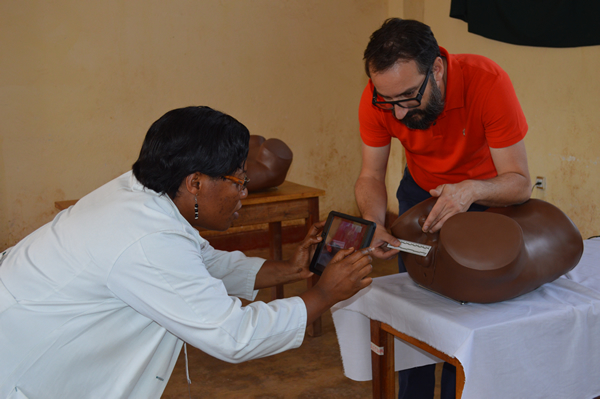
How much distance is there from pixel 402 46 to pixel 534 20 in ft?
7.63

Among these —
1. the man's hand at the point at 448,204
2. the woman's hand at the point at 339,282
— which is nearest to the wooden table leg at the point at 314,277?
the man's hand at the point at 448,204

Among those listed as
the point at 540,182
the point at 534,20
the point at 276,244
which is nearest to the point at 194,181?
the point at 276,244

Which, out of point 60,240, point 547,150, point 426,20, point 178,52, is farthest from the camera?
point 426,20

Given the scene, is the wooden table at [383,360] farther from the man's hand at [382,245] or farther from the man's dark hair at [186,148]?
the man's dark hair at [186,148]

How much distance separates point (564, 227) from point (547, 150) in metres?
2.35

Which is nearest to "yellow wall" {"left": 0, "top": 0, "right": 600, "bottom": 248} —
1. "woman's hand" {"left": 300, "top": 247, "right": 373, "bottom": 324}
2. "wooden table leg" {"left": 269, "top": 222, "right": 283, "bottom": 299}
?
"wooden table leg" {"left": 269, "top": 222, "right": 283, "bottom": 299}

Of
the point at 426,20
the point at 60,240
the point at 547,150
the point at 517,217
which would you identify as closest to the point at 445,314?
the point at 517,217

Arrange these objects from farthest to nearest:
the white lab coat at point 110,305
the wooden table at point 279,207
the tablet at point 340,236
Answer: the wooden table at point 279,207
the tablet at point 340,236
the white lab coat at point 110,305

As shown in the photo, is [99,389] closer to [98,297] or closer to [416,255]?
[98,297]

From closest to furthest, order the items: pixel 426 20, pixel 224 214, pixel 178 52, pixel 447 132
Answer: pixel 224 214 → pixel 447 132 → pixel 178 52 → pixel 426 20

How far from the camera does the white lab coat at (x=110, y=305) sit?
109cm

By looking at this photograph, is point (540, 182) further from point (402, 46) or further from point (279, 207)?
point (402, 46)

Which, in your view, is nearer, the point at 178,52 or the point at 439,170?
the point at 439,170

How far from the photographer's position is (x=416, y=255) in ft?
4.63
